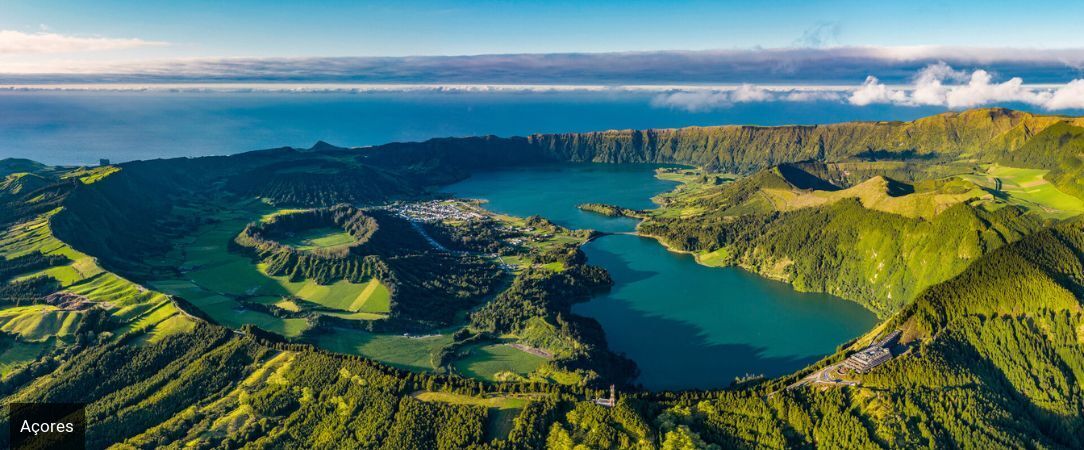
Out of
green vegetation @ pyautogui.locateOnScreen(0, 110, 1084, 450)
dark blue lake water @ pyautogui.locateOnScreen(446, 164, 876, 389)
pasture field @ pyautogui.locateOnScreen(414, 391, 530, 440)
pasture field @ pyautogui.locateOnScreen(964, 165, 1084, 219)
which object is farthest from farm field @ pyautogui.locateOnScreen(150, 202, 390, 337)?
pasture field @ pyautogui.locateOnScreen(964, 165, 1084, 219)

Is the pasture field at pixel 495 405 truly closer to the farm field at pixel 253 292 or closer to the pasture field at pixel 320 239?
the farm field at pixel 253 292

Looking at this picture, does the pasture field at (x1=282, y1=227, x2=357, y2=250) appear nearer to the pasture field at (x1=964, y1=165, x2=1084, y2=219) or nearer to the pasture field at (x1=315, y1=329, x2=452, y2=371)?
the pasture field at (x1=315, y1=329, x2=452, y2=371)

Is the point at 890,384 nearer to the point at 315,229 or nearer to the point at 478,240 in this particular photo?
the point at 478,240

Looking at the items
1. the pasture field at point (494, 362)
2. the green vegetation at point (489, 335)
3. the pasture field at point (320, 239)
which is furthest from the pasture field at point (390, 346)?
the pasture field at point (320, 239)

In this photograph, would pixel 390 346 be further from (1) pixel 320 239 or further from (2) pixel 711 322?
(1) pixel 320 239

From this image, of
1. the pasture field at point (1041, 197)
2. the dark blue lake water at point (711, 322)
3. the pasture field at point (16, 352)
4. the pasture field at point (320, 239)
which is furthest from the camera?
the pasture field at point (320, 239)
